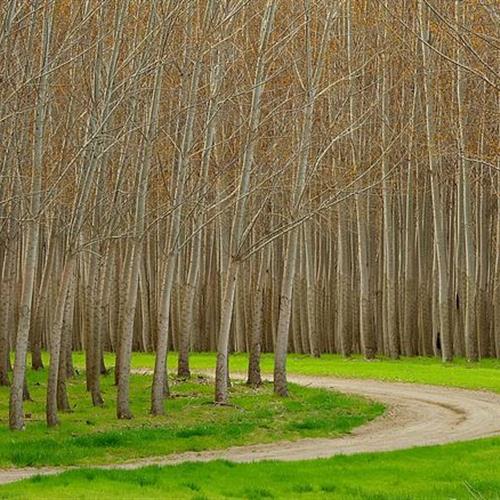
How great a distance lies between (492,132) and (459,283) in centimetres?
558

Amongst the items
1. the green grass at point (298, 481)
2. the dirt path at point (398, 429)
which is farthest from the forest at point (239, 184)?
the green grass at point (298, 481)

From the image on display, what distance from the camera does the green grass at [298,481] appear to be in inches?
456

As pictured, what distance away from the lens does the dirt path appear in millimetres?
15352

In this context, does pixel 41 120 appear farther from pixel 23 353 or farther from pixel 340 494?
pixel 340 494

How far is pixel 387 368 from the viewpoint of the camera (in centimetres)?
3247

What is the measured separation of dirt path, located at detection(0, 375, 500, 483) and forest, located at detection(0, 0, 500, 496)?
3.26m

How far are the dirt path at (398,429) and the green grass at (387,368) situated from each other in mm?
1456

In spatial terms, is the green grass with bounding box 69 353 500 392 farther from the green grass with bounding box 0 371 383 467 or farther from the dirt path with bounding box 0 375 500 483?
the green grass with bounding box 0 371 383 467

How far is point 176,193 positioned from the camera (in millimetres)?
19969

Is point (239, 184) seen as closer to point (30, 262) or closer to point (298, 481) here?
point (30, 262)

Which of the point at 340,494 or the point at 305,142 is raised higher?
the point at 305,142

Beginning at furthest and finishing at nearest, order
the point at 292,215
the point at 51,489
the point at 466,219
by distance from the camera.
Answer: the point at 466,219 → the point at 292,215 → the point at 51,489

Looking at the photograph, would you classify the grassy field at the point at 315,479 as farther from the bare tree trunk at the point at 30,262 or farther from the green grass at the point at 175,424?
the bare tree trunk at the point at 30,262

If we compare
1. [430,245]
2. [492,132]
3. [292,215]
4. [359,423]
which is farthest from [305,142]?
[430,245]
